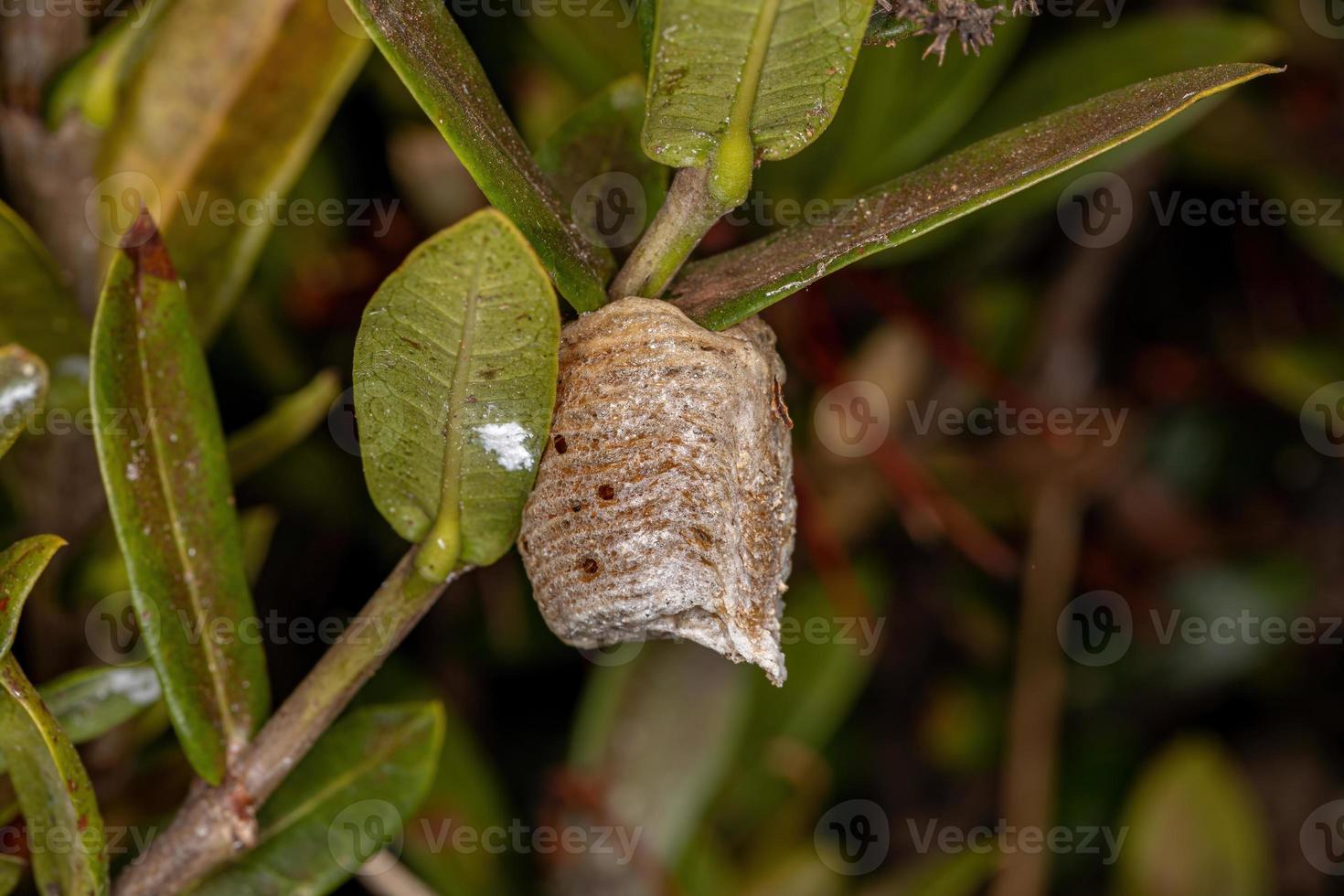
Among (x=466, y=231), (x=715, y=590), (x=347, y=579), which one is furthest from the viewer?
(x=347, y=579)

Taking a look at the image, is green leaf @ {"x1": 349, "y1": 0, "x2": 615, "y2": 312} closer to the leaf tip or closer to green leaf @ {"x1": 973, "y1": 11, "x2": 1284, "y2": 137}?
the leaf tip

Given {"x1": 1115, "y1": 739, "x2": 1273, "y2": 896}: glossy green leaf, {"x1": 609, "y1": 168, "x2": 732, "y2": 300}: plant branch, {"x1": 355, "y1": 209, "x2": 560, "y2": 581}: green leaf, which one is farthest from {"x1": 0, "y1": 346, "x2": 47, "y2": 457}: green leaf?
{"x1": 1115, "y1": 739, "x2": 1273, "y2": 896}: glossy green leaf

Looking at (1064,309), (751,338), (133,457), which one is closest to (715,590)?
(751,338)

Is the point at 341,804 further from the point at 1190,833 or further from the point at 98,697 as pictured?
the point at 1190,833

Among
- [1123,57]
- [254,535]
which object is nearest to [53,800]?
[254,535]

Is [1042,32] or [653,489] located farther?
[1042,32]

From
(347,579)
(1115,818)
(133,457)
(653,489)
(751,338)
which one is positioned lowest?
(1115,818)

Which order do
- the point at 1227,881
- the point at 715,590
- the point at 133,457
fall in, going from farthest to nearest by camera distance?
the point at 1227,881, the point at 133,457, the point at 715,590

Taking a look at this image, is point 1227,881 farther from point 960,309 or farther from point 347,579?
point 347,579
